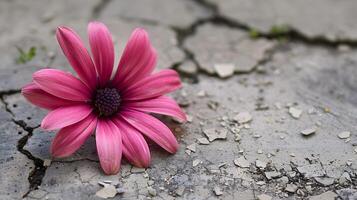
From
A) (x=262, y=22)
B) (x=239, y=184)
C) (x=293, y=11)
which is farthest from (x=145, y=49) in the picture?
(x=293, y=11)

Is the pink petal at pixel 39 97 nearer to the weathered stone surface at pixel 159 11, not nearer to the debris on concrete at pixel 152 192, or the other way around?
the debris on concrete at pixel 152 192

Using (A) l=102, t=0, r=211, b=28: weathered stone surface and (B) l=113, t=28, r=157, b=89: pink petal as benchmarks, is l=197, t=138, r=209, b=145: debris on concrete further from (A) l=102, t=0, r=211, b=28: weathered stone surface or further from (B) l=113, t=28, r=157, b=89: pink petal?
(A) l=102, t=0, r=211, b=28: weathered stone surface

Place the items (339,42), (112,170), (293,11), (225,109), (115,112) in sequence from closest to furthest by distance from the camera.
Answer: (112,170), (115,112), (225,109), (339,42), (293,11)

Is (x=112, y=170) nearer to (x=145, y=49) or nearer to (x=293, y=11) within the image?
(x=145, y=49)

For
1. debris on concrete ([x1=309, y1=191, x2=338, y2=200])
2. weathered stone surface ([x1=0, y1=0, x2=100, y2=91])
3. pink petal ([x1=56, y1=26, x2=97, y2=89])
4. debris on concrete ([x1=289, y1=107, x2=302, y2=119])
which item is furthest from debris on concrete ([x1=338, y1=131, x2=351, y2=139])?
weathered stone surface ([x1=0, y1=0, x2=100, y2=91])

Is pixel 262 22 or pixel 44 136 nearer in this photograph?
pixel 44 136

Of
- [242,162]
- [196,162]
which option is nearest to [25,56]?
[196,162]

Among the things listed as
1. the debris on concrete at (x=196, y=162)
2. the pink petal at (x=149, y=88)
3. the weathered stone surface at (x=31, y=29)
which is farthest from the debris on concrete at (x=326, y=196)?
the weathered stone surface at (x=31, y=29)
